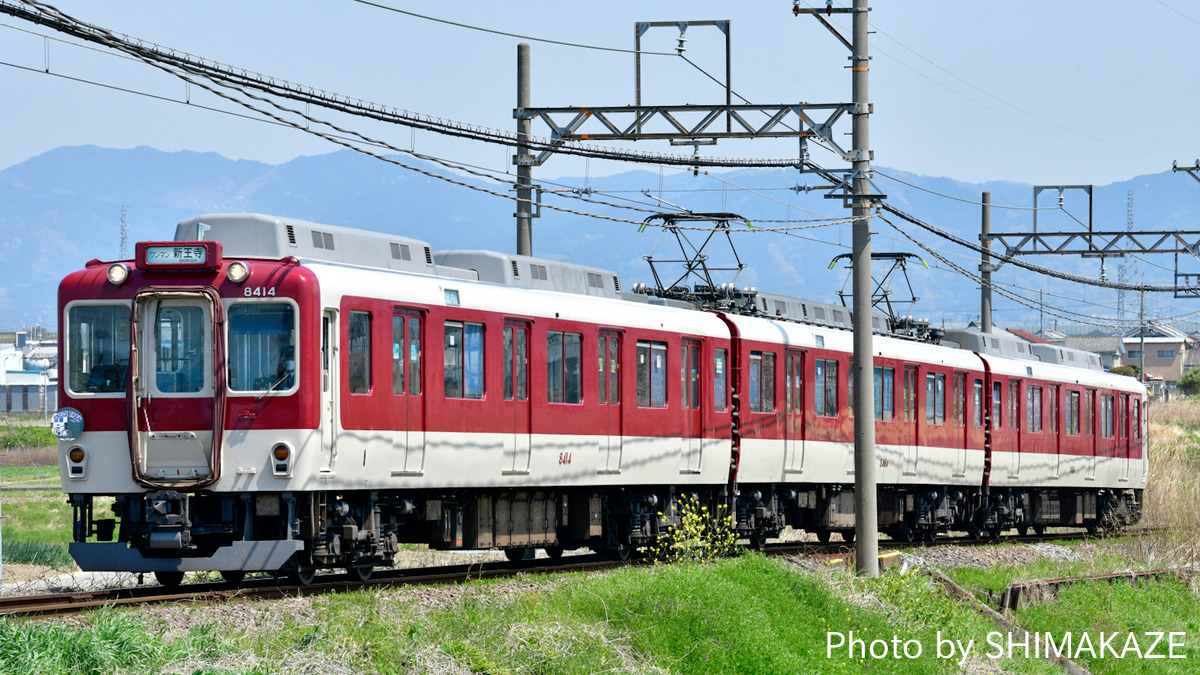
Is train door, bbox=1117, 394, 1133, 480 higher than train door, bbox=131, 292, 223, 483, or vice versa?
train door, bbox=131, 292, 223, 483

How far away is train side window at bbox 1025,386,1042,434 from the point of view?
3158cm

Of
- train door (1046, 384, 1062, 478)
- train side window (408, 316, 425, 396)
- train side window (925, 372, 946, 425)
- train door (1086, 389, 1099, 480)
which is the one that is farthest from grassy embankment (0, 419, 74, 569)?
train door (1086, 389, 1099, 480)

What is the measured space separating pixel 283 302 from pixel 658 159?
10.2 m

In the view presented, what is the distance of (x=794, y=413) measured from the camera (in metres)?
23.5

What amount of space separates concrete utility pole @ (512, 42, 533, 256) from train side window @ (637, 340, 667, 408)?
2.57 meters

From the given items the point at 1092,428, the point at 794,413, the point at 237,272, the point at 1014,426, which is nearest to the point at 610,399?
the point at 794,413

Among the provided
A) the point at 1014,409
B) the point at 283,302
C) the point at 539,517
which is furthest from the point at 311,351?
the point at 1014,409

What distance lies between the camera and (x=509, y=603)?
1376cm

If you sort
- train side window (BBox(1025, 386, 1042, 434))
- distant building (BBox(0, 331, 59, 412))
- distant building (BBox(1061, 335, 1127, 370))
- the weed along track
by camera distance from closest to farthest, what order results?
the weed along track, train side window (BBox(1025, 386, 1042, 434)), distant building (BBox(0, 331, 59, 412)), distant building (BBox(1061, 335, 1127, 370))

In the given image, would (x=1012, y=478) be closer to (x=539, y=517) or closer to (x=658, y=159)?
(x=658, y=159)

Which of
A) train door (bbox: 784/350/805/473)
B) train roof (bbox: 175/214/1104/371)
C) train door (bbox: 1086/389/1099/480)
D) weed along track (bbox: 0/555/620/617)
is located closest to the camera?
weed along track (bbox: 0/555/620/617)

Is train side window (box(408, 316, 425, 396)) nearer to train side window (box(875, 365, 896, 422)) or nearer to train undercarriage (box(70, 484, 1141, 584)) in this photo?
train undercarriage (box(70, 484, 1141, 584))

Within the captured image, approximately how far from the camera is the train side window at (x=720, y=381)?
21625mm

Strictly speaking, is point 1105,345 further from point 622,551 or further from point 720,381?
point 622,551
